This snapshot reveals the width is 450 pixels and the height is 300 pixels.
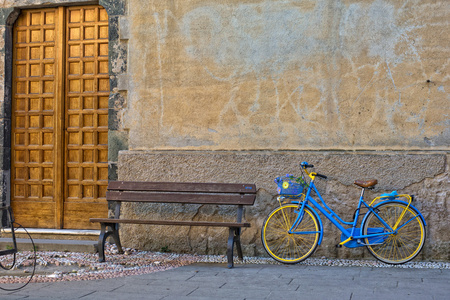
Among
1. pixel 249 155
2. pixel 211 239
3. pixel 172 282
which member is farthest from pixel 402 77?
pixel 172 282

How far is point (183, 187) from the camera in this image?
20.3ft

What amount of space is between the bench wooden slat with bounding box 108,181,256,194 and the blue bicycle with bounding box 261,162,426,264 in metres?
0.43

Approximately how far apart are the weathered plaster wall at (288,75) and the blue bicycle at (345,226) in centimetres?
63

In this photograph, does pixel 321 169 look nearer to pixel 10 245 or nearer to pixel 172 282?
pixel 172 282

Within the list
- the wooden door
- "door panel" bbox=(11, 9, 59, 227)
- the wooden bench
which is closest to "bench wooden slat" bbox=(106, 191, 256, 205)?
the wooden bench

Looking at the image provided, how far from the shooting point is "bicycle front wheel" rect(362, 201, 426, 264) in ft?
18.5

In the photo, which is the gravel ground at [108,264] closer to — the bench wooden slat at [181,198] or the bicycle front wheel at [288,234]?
the bicycle front wheel at [288,234]

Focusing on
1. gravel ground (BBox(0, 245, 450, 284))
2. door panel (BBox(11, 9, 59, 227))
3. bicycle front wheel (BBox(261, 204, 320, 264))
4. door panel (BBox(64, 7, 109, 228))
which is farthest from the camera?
door panel (BBox(11, 9, 59, 227))

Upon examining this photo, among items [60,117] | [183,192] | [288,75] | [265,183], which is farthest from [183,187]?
[60,117]

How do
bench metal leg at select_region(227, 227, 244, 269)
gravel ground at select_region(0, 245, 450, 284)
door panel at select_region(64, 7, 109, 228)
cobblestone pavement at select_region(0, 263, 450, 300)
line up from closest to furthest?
cobblestone pavement at select_region(0, 263, 450, 300)
gravel ground at select_region(0, 245, 450, 284)
bench metal leg at select_region(227, 227, 244, 269)
door panel at select_region(64, 7, 109, 228)

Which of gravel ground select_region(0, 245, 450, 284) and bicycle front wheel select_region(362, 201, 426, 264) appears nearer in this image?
gravel ground select_region(0, 245, 450, 284)

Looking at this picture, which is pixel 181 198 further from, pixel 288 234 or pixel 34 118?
pixel 34 118

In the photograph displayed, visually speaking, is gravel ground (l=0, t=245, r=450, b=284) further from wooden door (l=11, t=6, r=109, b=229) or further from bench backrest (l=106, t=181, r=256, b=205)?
wooden door (l=11, t=6, r=109, b=229)

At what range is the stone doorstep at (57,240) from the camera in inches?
259
